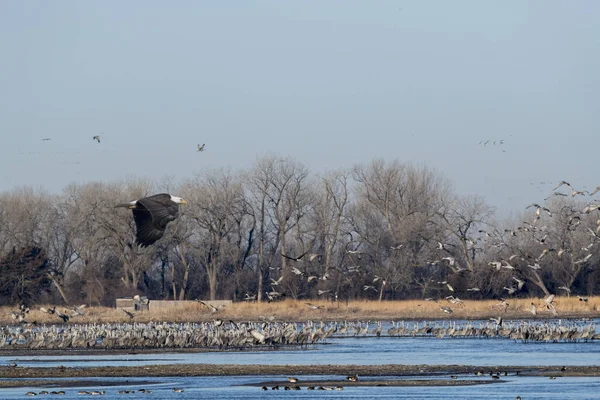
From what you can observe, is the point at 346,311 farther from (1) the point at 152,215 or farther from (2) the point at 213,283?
(1) the point at 152,215

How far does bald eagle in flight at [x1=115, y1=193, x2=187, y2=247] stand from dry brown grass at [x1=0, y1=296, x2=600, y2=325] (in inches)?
1721

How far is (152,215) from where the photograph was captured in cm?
1731

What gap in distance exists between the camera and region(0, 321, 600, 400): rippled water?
92.2ft

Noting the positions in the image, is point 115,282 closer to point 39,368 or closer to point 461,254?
point 461,254

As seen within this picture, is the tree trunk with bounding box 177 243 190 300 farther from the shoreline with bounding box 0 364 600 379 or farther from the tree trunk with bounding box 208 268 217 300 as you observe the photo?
the shoreline with bounding box 0 364 600 379

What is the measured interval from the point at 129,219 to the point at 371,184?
17.7 meters

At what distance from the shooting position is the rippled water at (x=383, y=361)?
28109 millimetres

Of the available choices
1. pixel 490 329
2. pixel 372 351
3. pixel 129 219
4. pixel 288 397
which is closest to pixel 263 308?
pixel 129 219

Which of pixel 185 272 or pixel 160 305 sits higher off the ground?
pixel 185 272

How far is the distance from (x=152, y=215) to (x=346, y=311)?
1928 inches

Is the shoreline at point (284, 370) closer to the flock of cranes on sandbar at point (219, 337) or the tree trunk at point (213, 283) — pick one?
the flock of cranes on sandbar at point (219, 337)

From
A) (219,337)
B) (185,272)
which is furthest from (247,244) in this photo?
(219,337)

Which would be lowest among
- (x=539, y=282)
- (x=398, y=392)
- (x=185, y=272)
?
(x=185, y=272)

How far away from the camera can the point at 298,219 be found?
7894 centimetres
